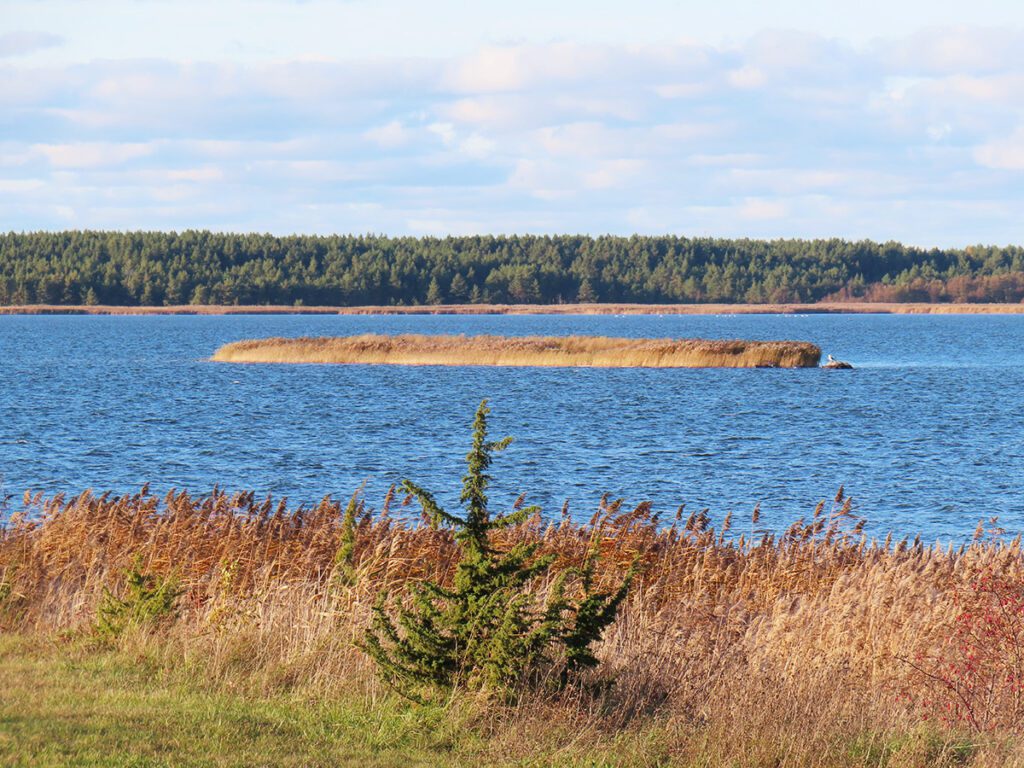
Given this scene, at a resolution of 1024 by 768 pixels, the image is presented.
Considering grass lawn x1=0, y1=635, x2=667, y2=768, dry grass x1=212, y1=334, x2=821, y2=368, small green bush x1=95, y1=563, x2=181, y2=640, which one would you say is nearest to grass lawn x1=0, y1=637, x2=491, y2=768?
grass lawn x1=0, y1=635, x2=667, y2=768

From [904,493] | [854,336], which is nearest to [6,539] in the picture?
[904,493]

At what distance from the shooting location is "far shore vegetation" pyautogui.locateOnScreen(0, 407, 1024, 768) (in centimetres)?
877

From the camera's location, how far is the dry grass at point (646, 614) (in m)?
9.30

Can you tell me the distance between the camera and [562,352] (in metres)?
78.1

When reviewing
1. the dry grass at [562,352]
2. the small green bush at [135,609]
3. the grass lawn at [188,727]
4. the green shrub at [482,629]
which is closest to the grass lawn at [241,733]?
the grass lawn at [188,727]

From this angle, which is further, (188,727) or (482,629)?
(482,629)

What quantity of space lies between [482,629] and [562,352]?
68276 mm

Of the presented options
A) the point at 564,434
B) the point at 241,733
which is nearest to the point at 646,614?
the point at 241,733

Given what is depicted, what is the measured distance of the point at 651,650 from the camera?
11.5m

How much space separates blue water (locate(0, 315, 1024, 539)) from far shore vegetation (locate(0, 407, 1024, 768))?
1226 cm

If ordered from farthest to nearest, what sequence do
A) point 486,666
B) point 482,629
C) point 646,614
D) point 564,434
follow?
point 564,434 → point 646,614 → point 482,629 → point 486,666

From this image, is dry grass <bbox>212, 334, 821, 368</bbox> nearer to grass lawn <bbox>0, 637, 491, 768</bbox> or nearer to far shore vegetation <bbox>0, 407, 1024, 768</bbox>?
far shore vegetation <bbox>0, 407, 1024, 768</bbox>

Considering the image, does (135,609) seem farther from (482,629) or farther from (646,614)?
(646,614)

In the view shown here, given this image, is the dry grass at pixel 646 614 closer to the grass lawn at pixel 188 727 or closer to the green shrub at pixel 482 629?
the green shrub at pixel 482 629
